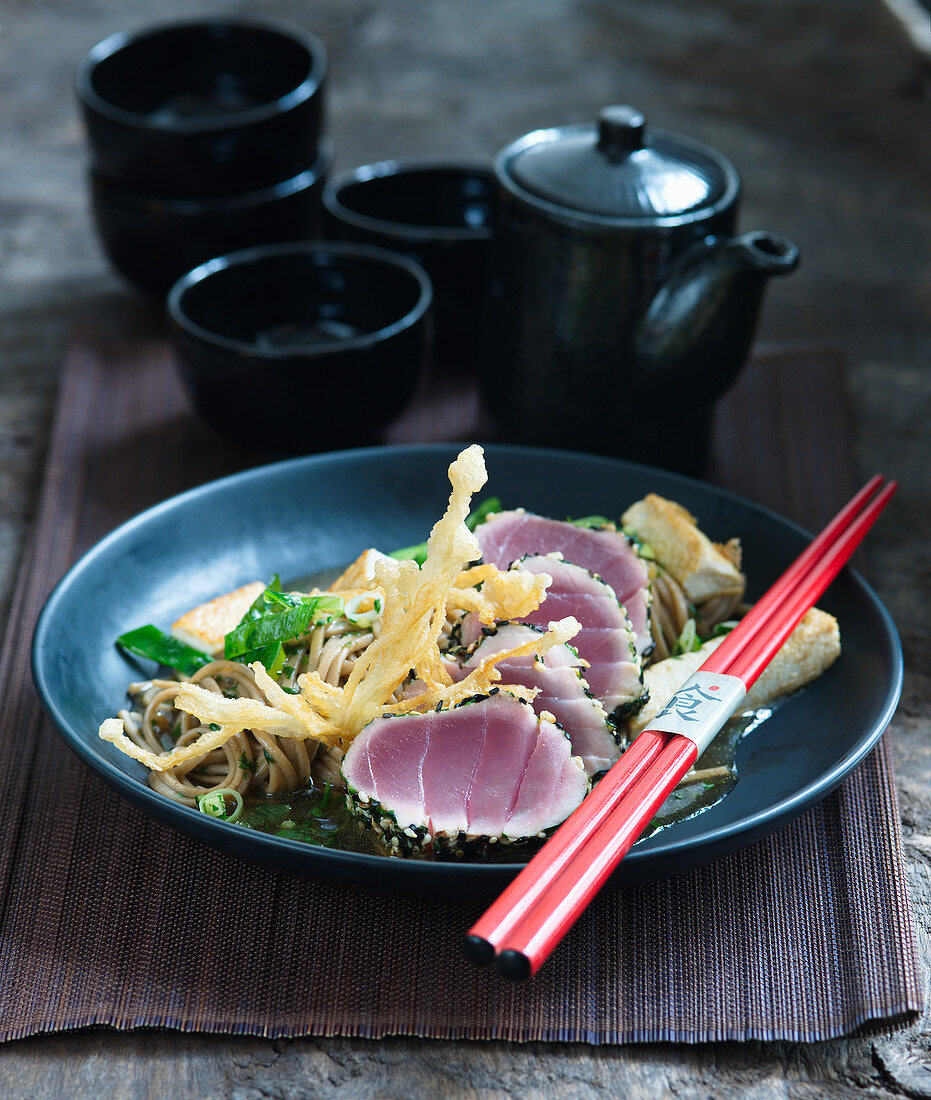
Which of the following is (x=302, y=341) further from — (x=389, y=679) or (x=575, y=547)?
(x=389, y=679)

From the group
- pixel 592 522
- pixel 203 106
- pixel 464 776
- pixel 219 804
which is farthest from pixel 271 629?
pixel 203 106

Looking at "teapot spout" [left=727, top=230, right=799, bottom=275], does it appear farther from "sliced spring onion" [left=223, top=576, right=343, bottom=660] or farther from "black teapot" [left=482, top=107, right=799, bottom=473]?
"sliced spring onion" [left=223, top=576, right=343, bottom=660]

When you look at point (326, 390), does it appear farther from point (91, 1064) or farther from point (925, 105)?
point (925, 105)

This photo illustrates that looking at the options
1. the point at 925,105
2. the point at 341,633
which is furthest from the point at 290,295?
the point at 925,105

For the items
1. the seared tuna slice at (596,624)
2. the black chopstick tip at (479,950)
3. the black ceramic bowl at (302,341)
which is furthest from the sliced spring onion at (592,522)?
the black chopstick tip at (479,950)

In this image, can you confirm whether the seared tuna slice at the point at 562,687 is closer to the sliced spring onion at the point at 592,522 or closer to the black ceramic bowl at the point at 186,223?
the sliced spring onion at the point at 592,522

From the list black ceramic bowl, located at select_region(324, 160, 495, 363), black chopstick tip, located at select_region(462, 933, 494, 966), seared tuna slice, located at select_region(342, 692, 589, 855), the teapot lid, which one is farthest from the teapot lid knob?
black chopstick tip, located at select_region(462, 933, 494, 966)

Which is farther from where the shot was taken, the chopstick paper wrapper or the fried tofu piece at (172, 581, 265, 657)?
the fried tofu piece at (172, 581, 265, 657)
